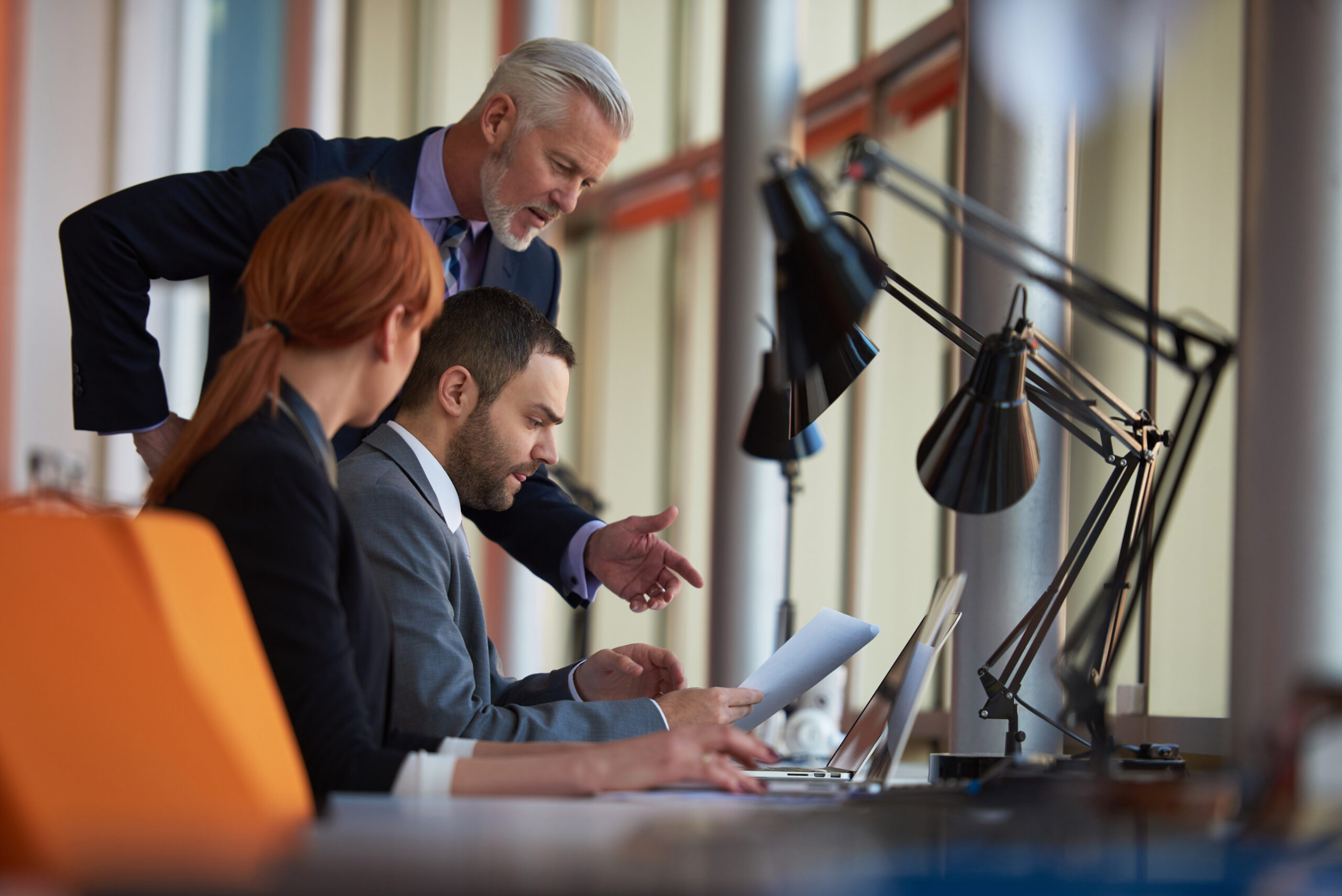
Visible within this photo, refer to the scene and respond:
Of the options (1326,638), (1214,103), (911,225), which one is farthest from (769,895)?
(911,225)

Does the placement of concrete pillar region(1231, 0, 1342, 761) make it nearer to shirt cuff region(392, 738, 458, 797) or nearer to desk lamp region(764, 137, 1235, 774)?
desk lamp region(764, 137, 1235, 774)

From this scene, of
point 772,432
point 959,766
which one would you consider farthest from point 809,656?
point 772,432

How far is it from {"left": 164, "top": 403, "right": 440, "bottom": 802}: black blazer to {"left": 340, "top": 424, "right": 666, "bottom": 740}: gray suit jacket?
319 millimetres

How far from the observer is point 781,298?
133 centimetres

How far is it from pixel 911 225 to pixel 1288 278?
116 inches

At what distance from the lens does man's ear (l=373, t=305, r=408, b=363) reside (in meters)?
1.34

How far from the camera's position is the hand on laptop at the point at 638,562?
2.14 m

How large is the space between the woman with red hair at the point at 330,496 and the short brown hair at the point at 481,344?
1.86 feet

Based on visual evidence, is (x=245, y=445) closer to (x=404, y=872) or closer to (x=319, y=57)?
(x=404, y=872)

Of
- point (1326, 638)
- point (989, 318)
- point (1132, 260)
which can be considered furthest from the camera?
point (1132, 260)

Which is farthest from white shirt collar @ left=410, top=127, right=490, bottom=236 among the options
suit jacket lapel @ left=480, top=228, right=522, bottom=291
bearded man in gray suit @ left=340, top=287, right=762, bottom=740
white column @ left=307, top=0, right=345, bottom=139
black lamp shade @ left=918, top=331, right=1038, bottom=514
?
white column @ left=307, top=0, right=345, bottom=139

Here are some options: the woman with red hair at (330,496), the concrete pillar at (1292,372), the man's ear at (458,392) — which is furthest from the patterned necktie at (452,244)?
the concrete pillar at (1292,372)

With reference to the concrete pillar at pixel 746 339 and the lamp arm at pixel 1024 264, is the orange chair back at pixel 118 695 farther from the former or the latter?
the concrete pillar at pixel 746 339

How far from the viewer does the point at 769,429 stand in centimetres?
312
